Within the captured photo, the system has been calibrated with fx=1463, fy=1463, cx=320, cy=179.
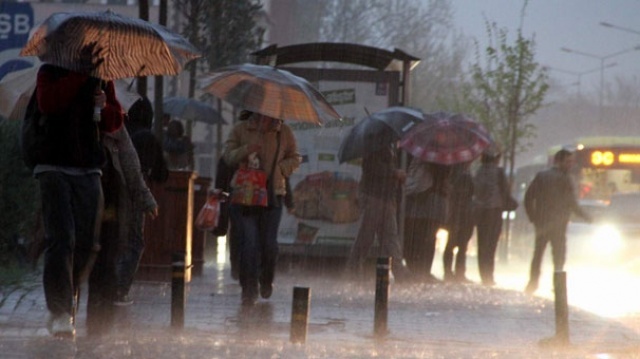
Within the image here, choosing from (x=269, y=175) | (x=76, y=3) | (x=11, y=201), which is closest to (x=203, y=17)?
(x=11, y=201)

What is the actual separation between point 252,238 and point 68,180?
4405 millimetres

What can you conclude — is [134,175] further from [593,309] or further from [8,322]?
[593,309]

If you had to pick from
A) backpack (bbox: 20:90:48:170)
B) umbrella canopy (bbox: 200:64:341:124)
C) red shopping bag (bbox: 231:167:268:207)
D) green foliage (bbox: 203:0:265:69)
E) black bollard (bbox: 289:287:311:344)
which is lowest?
black bollard (bbox: 289:287:311:344)

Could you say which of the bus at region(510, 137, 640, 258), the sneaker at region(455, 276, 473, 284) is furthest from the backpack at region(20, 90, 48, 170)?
the bus at region(510, 137, 640, 258)

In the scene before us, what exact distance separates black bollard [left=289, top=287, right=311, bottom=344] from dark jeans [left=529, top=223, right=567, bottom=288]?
8.59 meters

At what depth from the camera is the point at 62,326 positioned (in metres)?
8.02

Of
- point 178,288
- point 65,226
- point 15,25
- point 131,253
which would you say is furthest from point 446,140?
point 65,226

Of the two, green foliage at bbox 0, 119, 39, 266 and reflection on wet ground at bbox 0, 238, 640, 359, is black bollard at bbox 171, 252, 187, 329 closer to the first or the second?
reflection on wet ground at bbox 0, 238, 640, 359

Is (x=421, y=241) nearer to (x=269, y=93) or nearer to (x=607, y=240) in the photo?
(x=269, y=93)

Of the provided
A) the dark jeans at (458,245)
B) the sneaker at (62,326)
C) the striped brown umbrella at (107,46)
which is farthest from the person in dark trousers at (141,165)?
the dark jeans at (458,245)

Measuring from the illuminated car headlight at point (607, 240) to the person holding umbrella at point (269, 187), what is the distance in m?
13.8

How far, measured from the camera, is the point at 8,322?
10.6 metres

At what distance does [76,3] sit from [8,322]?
42201 millimetres

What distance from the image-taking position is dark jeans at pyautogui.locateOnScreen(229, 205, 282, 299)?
12492 mm
